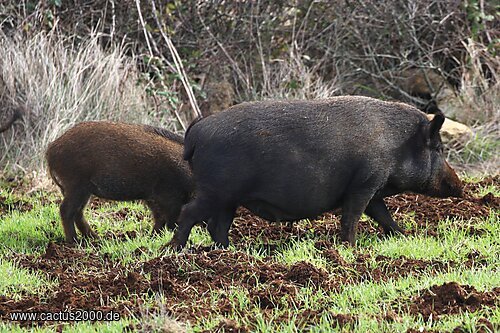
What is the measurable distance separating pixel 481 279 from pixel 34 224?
4.40m

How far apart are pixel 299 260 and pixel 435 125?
1.87 meters

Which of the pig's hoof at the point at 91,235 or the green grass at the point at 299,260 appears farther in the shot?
the pig's hoof at the point at 91,235

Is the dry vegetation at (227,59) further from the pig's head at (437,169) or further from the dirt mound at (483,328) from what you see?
the dirt mound at (483,328)

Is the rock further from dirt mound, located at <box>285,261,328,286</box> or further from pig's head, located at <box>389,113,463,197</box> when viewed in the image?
dirt mound, located at <box>285,261,328,286</box>

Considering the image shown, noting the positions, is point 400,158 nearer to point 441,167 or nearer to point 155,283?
point 441,167

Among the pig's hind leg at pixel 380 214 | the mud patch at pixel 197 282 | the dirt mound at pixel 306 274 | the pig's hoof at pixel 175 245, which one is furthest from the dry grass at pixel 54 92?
the dirt mound at pixel 306 274

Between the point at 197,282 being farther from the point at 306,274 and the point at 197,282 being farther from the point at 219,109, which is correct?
the point at 219,109

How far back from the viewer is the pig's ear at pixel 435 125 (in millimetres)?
7504

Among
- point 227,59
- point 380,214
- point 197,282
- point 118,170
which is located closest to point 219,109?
point 227,59

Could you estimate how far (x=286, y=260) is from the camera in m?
6.72

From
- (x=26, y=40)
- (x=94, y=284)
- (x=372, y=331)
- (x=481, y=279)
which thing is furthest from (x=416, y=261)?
(x=26, y=40)

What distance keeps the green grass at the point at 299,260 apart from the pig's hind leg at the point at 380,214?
0.13 metres

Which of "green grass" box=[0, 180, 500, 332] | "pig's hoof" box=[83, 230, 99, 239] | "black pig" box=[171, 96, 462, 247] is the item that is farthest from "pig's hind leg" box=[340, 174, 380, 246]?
"pig's hoof" box=[83, 230, 99, 239]

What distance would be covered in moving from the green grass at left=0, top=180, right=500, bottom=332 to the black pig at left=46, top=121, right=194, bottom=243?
1.07 feet
